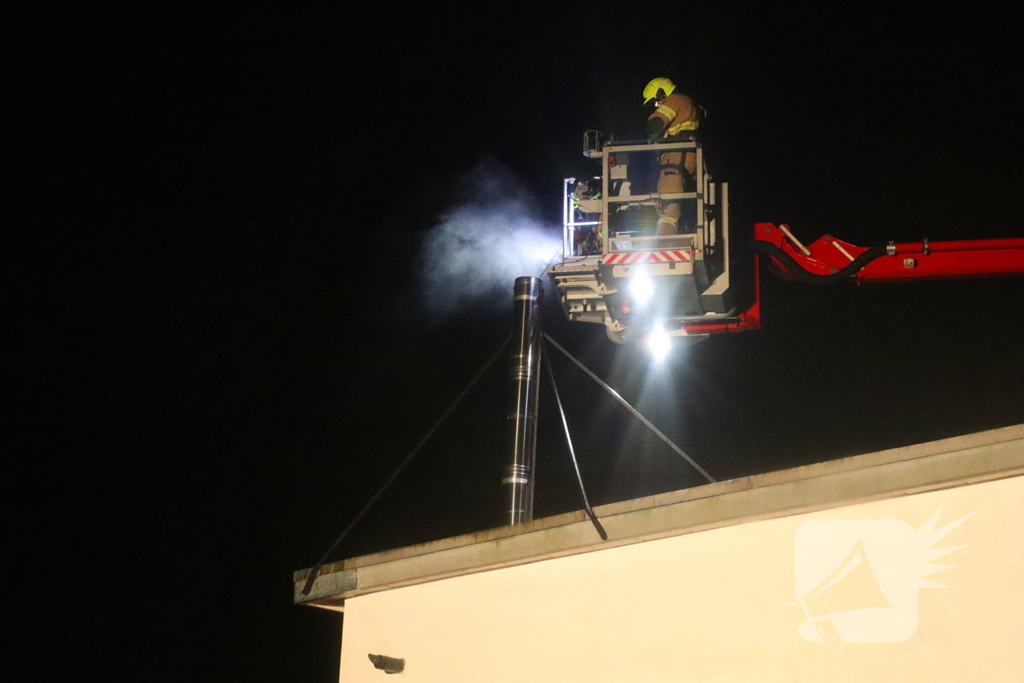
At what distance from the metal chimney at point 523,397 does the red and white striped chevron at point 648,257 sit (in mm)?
1265

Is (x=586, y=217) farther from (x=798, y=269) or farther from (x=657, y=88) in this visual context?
(x=798, y=269)

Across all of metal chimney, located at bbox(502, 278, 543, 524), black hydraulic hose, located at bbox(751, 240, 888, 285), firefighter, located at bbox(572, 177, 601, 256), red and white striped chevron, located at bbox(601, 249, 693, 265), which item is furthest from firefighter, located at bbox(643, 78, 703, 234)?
metal chimney, located at bbox(502, 278, 543, 524)

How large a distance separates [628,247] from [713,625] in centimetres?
474

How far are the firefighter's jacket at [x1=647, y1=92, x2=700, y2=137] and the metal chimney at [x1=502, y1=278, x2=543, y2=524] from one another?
2.42m

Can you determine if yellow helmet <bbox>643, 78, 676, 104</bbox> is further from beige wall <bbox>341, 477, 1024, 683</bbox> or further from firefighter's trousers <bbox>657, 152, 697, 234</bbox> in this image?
beige wall <bbox>341, 477, 1024, 683</bbox>

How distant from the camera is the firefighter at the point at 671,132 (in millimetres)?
8805

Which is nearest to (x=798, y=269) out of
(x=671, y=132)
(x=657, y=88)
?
(x=671, y=132)

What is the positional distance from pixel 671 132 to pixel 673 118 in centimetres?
12

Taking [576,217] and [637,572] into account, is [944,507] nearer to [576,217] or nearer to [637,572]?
[637,572]

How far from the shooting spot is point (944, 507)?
3924 millimetres

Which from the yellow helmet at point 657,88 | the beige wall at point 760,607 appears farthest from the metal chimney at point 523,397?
the yellow helmet at point 657,88

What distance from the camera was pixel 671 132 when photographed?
9266 mm

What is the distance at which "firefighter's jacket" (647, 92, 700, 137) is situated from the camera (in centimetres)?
923

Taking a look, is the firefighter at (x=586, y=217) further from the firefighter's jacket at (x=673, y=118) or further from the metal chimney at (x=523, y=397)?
the metal chimney at (x=523, y=397)
